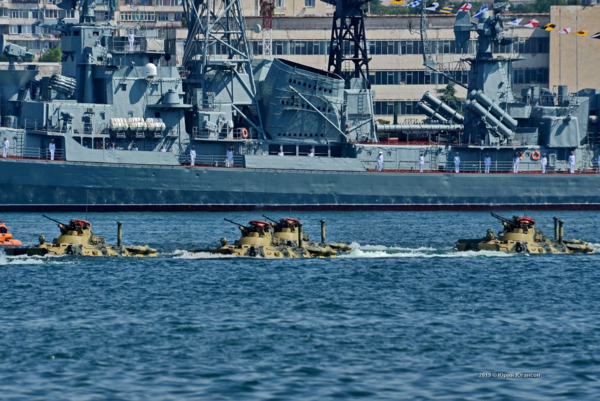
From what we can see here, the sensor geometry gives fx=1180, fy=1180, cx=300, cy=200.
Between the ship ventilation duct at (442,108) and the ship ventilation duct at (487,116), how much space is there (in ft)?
5.41

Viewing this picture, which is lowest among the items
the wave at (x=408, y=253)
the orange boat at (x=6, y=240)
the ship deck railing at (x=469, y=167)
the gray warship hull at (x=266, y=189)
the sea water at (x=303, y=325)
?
the sea water at (x=303, y=325)

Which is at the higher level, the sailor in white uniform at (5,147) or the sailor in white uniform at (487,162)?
the sailor in white uniform at (5,147)

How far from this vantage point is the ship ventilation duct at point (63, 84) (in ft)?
182

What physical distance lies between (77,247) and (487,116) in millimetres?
28646

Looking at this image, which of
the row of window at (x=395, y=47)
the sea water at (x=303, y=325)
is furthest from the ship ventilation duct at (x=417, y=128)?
the row of window at (x=395, y=47)

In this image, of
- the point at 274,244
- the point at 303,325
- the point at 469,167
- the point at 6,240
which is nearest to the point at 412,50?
the point at 469,167

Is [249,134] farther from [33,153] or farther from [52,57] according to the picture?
[52,57]

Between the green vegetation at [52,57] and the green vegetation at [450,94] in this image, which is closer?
the green vegetation at [450,94]

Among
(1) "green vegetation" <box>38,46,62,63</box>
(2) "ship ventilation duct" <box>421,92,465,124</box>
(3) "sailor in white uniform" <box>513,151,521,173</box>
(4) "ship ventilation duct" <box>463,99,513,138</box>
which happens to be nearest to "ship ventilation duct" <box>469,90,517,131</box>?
(4) "ship ventilation duct" <box>463,99,513,138</box>

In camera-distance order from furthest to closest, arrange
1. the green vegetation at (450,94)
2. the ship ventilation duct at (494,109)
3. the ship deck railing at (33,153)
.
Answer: the green vegetation at (450,94) < the ship ventilation duct at (494,109) < the ship deck railing at (33,153)

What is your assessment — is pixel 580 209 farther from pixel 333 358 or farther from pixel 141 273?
pixel 333 358

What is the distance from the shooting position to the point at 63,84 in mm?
55719

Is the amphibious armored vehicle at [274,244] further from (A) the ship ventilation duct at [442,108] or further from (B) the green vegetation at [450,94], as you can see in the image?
(B) the green vegetation at [450,94]

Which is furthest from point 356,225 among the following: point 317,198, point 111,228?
point 111,228
